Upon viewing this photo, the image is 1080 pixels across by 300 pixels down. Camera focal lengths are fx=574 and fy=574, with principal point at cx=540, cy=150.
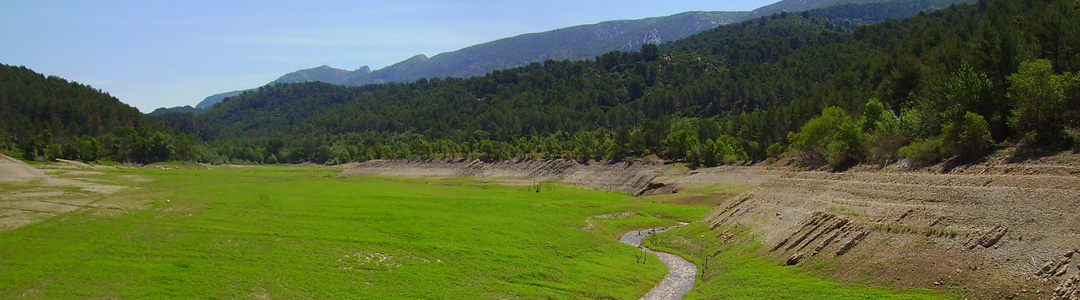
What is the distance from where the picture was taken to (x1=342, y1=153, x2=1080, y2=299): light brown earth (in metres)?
23.5

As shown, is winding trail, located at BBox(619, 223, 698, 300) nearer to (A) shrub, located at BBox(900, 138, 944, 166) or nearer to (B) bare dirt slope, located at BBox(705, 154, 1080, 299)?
(B) bare dirt slope, located at BBox(705, 154, 1080, 299)

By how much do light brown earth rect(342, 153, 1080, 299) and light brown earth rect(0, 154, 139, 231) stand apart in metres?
45.0

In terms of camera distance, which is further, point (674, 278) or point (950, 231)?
point (674, 278)

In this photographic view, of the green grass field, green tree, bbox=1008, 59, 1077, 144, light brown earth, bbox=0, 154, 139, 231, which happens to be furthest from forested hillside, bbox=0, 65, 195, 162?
green tree, bbox=1008, 59, 1077, 144

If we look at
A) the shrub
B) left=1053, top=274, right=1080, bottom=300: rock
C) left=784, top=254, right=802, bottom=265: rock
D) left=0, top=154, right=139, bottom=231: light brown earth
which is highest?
left=0, top=154, right=139, bottom=231: light brown earth

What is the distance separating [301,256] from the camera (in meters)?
31.2

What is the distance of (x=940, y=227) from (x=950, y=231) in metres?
0.82

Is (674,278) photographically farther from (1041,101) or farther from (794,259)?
(1041,101)

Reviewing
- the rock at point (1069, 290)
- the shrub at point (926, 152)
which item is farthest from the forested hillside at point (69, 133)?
the rock at point (1069, 290)

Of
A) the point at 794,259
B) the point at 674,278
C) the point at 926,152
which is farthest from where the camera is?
the point at 926,152

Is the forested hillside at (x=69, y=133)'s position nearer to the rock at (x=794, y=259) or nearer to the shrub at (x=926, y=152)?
the rock at (x=794, y=259)

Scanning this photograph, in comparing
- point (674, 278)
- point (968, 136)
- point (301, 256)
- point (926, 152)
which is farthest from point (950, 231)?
point (301, 256)

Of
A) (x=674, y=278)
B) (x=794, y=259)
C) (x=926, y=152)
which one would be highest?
(x=926, y=152)

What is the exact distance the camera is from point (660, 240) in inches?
1935
